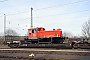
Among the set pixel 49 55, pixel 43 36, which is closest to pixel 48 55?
pixel 49 55

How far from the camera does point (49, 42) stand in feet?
85.9

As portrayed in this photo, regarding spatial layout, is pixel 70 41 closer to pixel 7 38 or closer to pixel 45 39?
pixel 45 39

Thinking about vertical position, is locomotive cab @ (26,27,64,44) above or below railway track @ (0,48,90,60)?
above

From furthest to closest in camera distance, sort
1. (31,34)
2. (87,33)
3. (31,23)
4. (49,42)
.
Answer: (87,33) → (31,23) → (31,34) → (49,42)

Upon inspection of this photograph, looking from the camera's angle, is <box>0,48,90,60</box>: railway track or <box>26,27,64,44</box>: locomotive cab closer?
<box>0,48,90,60</box>: railway track

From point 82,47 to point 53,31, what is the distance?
17.0 ft

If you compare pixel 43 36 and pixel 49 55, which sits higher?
pixel 43 36

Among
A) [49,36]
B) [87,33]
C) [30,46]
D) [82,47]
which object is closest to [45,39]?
[49,36]

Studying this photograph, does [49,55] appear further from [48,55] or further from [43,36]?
[43,36]

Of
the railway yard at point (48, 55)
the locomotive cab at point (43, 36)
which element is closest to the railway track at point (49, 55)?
the railway yard at point (48, 55)

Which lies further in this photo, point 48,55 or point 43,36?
point 43,36

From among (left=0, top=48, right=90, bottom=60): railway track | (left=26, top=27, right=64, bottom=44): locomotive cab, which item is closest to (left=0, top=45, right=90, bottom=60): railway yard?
(left=0, top=48, right=90, bottom=60): railway track

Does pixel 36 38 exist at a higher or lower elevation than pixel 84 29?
lower

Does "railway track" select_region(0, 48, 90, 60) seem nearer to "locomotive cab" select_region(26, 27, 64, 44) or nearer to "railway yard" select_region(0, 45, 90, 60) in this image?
"railway yard" select_region(0, 45, 90, 60)
